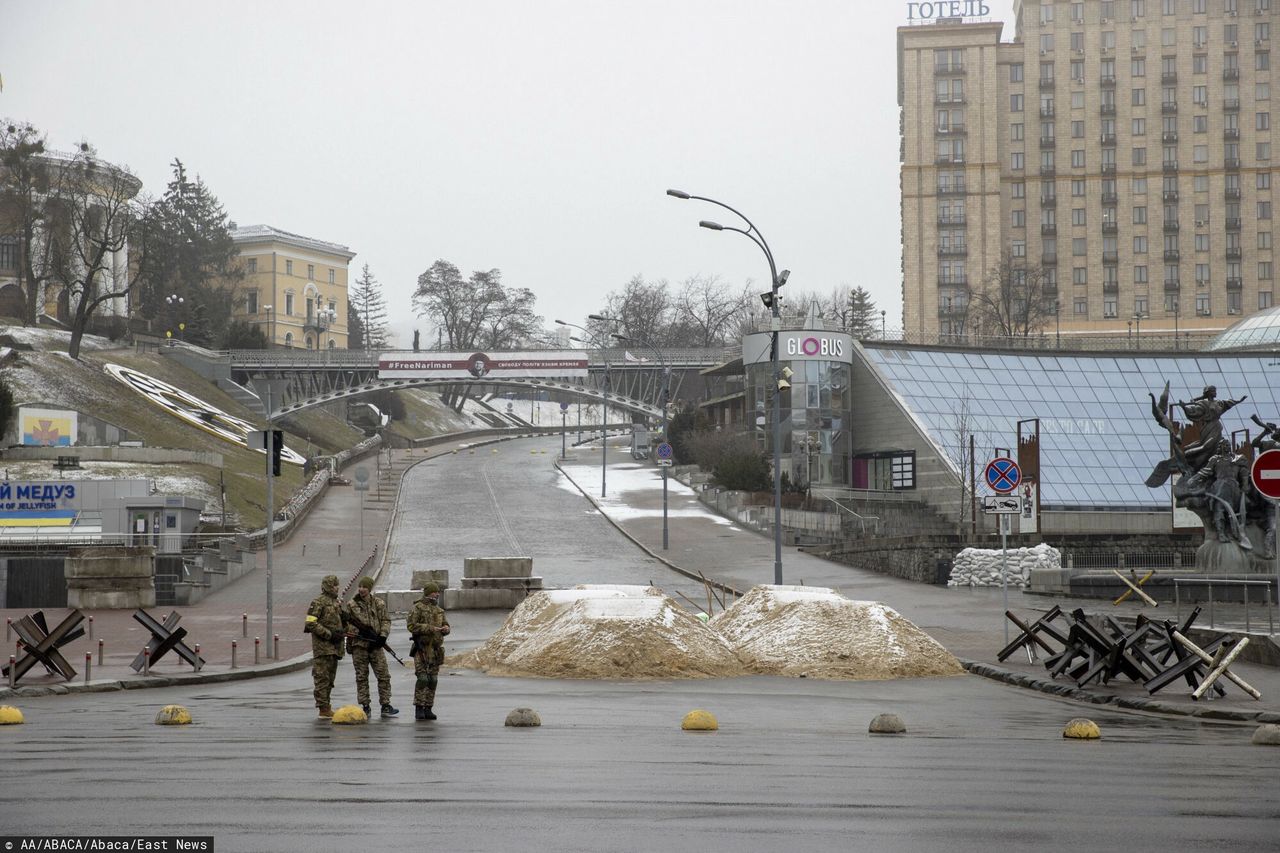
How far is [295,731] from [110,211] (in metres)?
86.3

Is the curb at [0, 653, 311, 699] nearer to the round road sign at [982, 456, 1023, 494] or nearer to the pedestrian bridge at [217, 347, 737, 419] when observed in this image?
the round road sign at [982, 456, 1023, 494]

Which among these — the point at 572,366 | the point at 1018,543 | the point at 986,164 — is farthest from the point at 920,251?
the point at 1018,543

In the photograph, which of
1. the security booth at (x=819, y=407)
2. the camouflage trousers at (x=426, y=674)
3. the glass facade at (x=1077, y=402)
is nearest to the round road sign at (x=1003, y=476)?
the camouflage trousers at (x=426, y=674)

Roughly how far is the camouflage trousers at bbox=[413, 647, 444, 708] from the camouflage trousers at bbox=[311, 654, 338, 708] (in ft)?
2.89

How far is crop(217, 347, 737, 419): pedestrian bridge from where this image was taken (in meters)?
103

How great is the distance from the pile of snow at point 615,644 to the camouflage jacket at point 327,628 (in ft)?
17.3

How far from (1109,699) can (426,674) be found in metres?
8.40

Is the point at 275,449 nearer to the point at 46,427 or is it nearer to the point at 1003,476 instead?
the point at 1003,476

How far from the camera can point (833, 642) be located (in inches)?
816

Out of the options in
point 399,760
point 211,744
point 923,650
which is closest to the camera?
point 399,760

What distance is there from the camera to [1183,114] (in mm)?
124062

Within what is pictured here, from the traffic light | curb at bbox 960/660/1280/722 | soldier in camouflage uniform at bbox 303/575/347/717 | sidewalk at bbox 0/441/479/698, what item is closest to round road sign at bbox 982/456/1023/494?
curb at bbox 960/660/1280/722

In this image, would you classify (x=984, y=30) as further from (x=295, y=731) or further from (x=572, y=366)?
(x=295, y=731)

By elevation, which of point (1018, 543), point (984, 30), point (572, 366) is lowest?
point (1018, 543)
